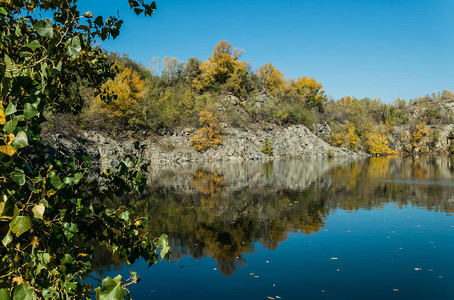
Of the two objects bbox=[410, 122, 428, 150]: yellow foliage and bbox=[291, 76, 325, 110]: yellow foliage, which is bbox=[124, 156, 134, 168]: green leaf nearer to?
bbox=[291, 76, 325, 110]: yellow foliage

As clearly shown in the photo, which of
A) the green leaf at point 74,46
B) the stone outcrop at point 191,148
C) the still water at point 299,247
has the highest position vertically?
the stone outcrop at point 191,148

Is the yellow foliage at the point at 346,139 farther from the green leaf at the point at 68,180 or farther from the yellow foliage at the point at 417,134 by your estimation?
the green leaf at the point at 68,180

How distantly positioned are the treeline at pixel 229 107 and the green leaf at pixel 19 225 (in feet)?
132

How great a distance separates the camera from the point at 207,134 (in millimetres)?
61250

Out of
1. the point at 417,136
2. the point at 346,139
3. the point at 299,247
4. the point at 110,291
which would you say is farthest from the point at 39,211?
the point at 417,136

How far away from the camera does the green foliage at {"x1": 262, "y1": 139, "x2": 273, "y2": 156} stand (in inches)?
2671

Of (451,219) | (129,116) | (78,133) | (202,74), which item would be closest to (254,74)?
(202,74)

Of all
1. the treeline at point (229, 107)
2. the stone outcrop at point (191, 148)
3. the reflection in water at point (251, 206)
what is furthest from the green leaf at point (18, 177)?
the treeline at point (229, 107)

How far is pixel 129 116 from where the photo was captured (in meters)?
55.2

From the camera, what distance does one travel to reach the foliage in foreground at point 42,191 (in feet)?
6.09

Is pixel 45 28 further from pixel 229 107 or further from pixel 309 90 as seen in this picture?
pixel 309 90

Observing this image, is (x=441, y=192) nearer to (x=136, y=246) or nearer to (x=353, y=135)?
(x=136, y=246)

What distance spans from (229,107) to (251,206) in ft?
183

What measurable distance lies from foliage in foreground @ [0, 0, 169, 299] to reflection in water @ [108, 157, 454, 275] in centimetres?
687
